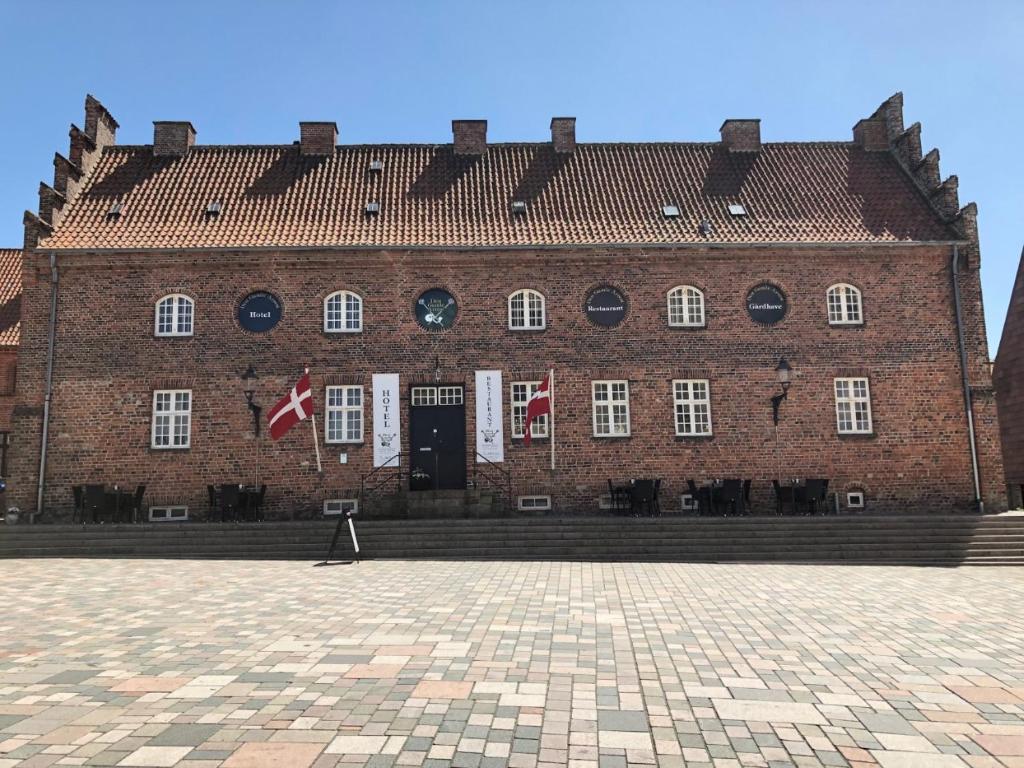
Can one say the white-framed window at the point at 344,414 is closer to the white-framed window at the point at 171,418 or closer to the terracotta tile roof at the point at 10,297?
the white-framed window at the point at 171,418

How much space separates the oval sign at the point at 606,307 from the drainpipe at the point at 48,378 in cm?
1376

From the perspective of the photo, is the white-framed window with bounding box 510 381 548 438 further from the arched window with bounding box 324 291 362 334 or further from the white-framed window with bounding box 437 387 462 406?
the arched window with bounding box 324 291 362 334

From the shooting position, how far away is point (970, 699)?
527cm

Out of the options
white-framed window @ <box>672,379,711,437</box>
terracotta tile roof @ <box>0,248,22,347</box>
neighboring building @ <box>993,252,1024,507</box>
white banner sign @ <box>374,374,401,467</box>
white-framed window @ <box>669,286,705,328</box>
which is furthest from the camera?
terracotta tile roof @ <box>0,248,22,347</box>

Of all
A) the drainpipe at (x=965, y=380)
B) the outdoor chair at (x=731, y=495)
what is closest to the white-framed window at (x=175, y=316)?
the outdoor chair at (x=731, y=495)

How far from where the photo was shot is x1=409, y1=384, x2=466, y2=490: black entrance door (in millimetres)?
18828

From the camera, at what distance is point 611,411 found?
1908cm

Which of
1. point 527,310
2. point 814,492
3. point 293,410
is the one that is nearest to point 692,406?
point 814,492

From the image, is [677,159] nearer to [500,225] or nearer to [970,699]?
[500,225]

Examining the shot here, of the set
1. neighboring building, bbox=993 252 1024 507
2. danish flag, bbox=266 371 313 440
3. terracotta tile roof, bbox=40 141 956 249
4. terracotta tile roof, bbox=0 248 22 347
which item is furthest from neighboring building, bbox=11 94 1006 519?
terracotta tile roof, bbox=0 248 22 347

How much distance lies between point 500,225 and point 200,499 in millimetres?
10652

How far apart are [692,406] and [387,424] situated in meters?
7.97

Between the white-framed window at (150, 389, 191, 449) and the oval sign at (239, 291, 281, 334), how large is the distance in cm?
230

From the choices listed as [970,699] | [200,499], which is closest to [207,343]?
[200,499]
